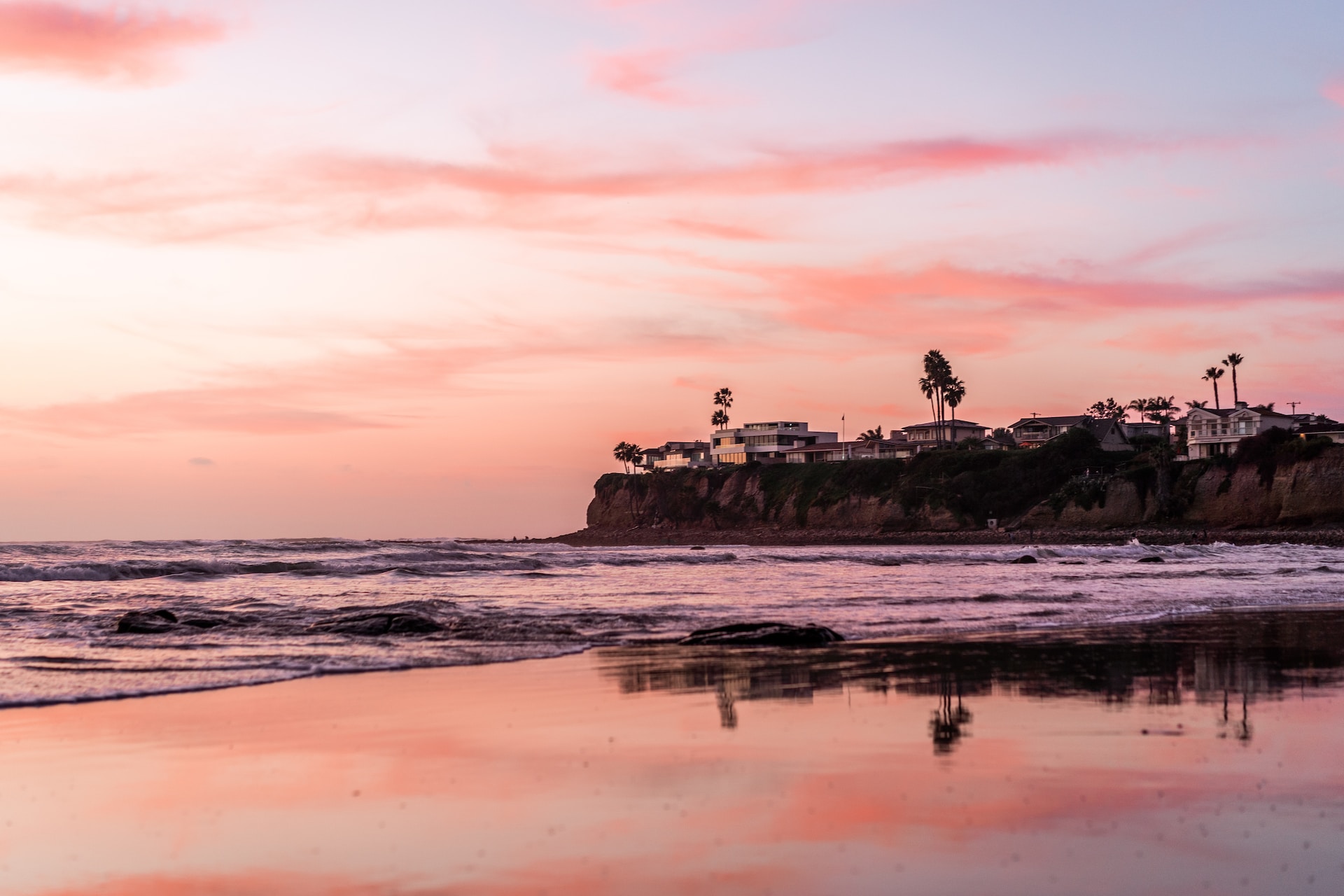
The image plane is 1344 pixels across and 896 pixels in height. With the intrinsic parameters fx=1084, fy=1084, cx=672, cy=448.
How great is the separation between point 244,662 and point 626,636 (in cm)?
664

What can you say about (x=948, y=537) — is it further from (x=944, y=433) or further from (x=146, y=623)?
(x=146, y=623)

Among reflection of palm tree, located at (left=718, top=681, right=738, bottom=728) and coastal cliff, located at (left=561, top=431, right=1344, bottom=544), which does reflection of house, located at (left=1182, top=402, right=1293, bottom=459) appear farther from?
reflection of palm tree, located at (left=718, top=681, right=738, bottom=728)

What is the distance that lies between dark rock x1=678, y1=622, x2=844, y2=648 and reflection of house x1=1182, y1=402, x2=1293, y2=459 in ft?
400

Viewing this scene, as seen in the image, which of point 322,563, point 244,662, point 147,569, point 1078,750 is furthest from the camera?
point 322,563

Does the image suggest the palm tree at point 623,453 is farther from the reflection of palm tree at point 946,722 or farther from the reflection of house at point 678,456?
the reflection of palm tree at point 946,722

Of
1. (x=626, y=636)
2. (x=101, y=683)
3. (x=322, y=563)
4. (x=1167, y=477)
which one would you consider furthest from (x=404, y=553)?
(x=1167, y=477)

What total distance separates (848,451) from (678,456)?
3360 centimetres

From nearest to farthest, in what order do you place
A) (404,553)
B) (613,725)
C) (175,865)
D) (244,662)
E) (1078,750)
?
(175,865) → (1078,750) → (613,725) → (244,662) → (404,553)

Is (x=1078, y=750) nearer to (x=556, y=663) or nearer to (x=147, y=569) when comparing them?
(x=556, y=663)

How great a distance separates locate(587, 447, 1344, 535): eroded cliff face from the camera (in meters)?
99.4

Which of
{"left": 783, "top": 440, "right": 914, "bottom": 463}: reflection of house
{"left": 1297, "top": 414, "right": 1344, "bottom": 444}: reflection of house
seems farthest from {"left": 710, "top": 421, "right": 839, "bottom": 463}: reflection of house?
{"left": 1297, "top": 414, "right": 1344, "bottom": 444}: reflection of house

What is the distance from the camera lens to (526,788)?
8.13 m

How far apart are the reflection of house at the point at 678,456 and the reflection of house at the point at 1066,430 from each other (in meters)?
52.1

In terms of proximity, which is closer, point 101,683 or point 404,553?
point 101,683
